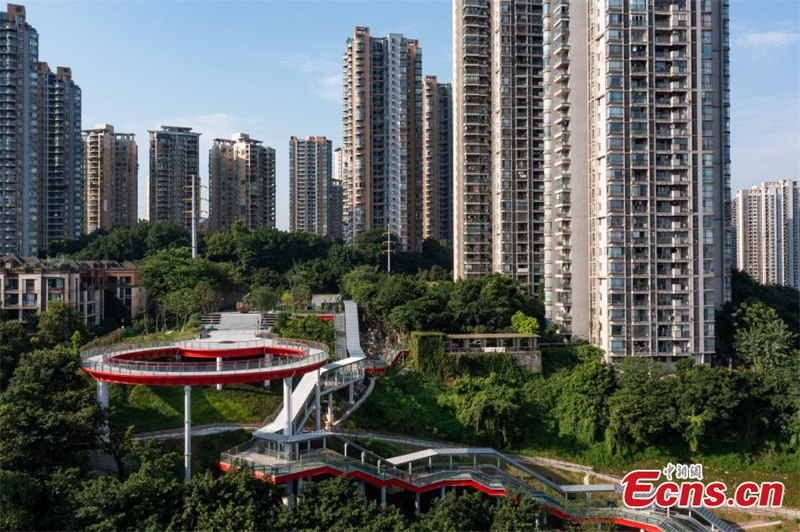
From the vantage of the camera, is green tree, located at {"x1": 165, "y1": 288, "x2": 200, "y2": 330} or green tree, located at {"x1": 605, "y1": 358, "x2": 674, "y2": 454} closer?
green tree, located at {"x1": 605, "y1": 358, "x2": 674, "y2": 454}

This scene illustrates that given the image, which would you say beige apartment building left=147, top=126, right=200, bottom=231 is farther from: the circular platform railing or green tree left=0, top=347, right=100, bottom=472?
green tree left=0, top=347, right=100, bottom=472

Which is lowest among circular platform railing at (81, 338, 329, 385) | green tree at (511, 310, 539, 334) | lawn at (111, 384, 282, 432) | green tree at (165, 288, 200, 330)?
lawn at (111, 384, 282, 432)

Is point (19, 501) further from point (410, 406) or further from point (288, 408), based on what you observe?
point (410, 406)

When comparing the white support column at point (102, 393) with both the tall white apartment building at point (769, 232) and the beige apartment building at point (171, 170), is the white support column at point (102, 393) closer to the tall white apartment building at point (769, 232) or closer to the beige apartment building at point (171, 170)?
the beige apartment building at point (171, 170)

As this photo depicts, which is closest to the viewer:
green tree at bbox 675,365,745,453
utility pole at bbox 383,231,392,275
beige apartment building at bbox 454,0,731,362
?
green tree at bbox 675,365,745,453

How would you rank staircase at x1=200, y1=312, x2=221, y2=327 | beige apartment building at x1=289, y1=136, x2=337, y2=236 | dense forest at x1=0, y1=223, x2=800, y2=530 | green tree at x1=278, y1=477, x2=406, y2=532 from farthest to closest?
beige apartment building at x1=289, y1=136, x2=337, y2=236, staircase at x1=200, y1=312, x2=221, y2=327, dense forest at x1=0, y1=223, x2=800, y2=530, green tree at x1=278, y1=477, x2=406, y2=532

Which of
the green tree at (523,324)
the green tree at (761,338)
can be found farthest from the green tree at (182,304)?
Answer: the green tree at (761,338)

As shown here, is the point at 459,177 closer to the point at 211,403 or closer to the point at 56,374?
the point at 211,403

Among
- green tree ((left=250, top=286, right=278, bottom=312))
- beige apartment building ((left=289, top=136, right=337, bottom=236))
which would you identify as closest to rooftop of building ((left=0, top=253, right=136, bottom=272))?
green tree ((left=250, top=286, right=278, bottom=312))
